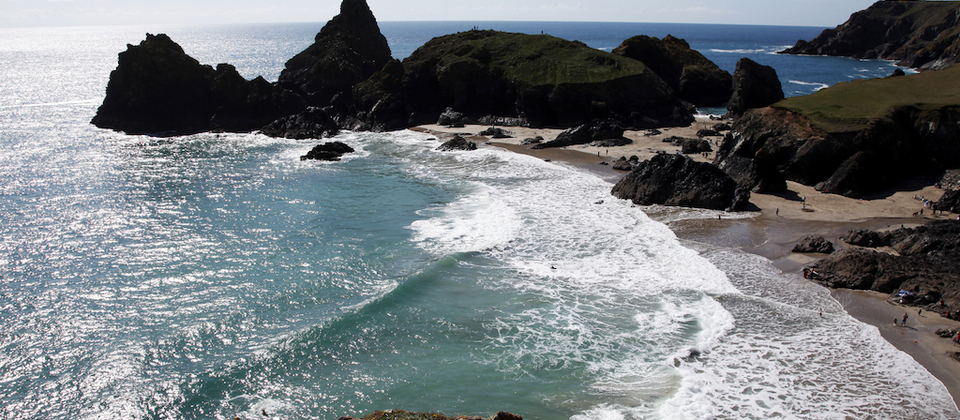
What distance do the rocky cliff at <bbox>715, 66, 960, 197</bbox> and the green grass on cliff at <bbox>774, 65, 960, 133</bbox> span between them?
0.20 ft

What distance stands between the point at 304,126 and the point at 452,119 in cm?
1893

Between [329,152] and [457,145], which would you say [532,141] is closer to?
[457,145]

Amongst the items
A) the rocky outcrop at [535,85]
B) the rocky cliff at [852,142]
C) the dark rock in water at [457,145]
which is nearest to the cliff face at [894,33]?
the rocky outcrop at [535,85]

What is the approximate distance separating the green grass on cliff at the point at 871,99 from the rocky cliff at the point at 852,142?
6cm

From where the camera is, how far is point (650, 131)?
57625 mm

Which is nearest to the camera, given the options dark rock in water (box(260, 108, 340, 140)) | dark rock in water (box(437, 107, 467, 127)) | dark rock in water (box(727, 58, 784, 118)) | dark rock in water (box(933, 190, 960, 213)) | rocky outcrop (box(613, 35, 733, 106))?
dark rock in water (box(933, 190, 960, 213))

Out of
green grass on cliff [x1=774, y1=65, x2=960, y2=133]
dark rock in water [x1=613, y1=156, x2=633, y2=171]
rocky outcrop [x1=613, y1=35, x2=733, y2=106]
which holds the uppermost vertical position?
rocky outcrop [x1=613, y1=35, x2=733, y2=106]

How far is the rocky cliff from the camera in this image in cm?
3566

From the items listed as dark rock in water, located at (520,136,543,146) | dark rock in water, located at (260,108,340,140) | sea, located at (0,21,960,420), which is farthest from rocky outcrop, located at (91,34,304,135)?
dark rock in water, located at (520,136,543,146)

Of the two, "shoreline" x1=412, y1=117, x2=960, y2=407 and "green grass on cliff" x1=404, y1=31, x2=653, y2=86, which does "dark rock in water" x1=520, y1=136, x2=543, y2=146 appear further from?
"shoreline" x1=412, y1=117, x2=960, y2=407

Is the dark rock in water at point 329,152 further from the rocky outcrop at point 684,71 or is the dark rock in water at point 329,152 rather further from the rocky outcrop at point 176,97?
the rocky outcrop at point 684,71

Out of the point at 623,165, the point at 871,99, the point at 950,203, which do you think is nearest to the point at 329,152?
the point at 623,165

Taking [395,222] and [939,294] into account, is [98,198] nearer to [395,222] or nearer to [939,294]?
[395,222]

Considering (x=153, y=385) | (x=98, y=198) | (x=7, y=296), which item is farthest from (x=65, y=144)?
(x=153, y=385)
